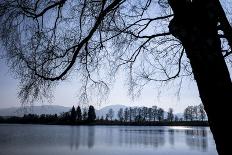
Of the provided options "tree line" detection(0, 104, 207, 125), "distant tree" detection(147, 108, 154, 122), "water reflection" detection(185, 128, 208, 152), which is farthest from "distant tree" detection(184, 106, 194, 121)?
"water reflection" detection(185, 128, 208, 152)

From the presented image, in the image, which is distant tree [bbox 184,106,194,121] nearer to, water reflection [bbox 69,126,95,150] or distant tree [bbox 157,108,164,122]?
distant tree [bbox 157,108,164,122]

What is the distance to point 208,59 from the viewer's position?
2.56 m

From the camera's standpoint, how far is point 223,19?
3109 millimetres

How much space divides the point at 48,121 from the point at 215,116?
520ft

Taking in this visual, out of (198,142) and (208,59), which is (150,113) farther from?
(208,59)

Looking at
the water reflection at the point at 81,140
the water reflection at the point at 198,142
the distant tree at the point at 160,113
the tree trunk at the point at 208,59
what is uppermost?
A: the distant tree at the point at 160,113

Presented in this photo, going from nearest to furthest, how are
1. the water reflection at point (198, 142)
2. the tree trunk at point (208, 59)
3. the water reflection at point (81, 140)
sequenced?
the tree trunk at point (208, 59)
the water reflection at point (81, 140)
the water reflection at point (198, 142)

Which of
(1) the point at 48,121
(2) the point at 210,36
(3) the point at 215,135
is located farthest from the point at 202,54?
(1) the point at 48,121

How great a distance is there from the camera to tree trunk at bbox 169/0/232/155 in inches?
95.9

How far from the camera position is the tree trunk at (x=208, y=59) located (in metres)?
2.44

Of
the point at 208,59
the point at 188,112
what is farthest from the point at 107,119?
the point at 208,59

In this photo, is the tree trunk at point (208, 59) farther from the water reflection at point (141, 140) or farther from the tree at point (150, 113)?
the tree at point (150, 113)

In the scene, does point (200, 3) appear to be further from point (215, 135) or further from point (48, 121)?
point (48, 121)

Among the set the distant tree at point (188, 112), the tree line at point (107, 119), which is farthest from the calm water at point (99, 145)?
the distant tree at point (188, 112)
